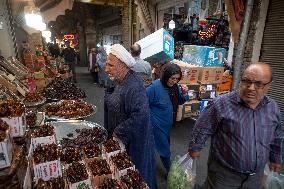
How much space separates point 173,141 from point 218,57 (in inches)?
124

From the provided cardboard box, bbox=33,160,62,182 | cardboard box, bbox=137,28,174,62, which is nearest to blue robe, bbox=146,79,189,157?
cardboard box, bbox=137,28,174,62

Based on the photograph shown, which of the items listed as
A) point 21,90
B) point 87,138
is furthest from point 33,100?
point 87,138

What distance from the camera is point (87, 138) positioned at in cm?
342

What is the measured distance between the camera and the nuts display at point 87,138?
10.7ft

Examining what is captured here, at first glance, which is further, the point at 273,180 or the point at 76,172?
the point at 273,180

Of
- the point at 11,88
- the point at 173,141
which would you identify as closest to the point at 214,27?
the point at 173,141

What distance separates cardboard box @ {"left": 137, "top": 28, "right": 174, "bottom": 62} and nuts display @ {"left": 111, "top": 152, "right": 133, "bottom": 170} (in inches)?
139

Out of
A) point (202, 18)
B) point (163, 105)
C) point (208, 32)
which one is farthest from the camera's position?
point (208, 32)

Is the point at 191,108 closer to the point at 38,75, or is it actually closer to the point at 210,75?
the point at 210,75

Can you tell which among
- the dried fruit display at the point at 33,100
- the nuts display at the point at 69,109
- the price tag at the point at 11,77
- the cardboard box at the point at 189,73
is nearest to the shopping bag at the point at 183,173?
the nuts display at the point at 69,109

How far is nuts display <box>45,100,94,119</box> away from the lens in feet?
15.0

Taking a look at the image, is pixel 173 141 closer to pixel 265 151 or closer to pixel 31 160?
pixel 265 151

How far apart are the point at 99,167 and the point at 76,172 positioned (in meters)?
0.26

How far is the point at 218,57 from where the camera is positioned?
7.04 meters
